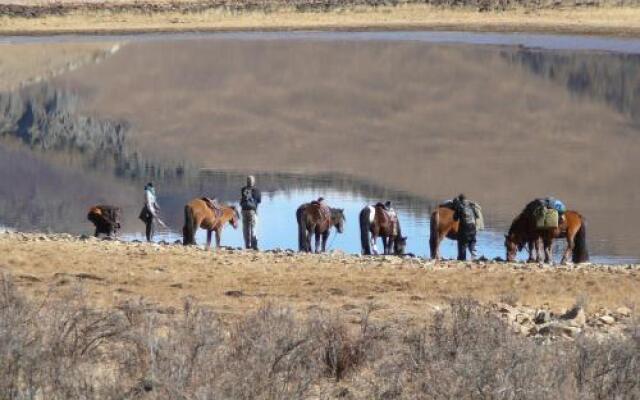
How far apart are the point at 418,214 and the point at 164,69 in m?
27.6

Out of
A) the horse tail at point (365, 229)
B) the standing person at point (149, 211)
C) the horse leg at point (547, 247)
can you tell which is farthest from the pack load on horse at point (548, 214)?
the standing person at point (149, 211)

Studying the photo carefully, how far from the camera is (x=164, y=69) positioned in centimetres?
5112

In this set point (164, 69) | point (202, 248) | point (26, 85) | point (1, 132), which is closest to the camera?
point (202, 248)

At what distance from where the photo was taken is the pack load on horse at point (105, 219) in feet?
69.1

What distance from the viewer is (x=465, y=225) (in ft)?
64.4

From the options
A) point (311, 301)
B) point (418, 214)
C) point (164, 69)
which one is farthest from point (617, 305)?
point (164, 69)

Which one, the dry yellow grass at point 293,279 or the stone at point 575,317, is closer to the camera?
the stone at point 575,317

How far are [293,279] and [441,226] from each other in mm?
4836

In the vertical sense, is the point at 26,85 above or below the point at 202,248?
above

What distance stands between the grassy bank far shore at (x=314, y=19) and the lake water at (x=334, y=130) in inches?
164

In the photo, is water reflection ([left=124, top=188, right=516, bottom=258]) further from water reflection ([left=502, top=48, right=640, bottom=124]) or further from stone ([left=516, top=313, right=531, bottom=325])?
water reflection ([left=502, top=48, right=640, bottom=124])

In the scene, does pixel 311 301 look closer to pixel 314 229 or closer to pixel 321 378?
pixel 321 378

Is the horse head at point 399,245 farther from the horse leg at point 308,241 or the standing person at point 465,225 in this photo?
the horse leg at point 308,241

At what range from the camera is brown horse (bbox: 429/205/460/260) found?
1988 cm
